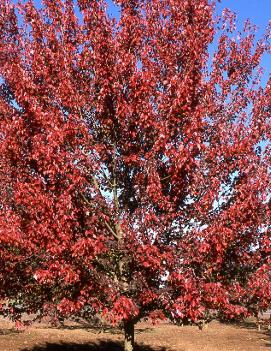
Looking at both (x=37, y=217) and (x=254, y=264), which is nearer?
(x=37, y=217)

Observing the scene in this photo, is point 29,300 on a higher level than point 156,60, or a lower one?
lower

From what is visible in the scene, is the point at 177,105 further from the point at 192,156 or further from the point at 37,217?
the point at 37,217

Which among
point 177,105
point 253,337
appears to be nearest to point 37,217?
point 177,105

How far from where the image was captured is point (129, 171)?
9484 millimetres

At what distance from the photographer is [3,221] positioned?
316 inches

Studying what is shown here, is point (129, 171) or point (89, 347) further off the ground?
point (129, 171)

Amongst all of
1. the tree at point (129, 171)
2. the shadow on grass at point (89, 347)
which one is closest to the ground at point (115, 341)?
the shadow on grass at point (89, 347)

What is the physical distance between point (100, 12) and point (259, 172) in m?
4.73

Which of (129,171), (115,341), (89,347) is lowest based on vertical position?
(89,347)

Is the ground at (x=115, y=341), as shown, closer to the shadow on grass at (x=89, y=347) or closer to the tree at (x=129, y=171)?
the shadow on grass at (x=89, y=347)

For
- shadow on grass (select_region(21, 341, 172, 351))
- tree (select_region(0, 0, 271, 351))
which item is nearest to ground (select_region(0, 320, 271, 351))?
shadow on grass (select_region(21, 341, 172, 351))

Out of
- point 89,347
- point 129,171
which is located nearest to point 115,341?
point 89,347

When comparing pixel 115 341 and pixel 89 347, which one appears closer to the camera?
pixel 89 347

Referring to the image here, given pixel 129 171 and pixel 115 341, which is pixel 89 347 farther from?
pixel 129 171
